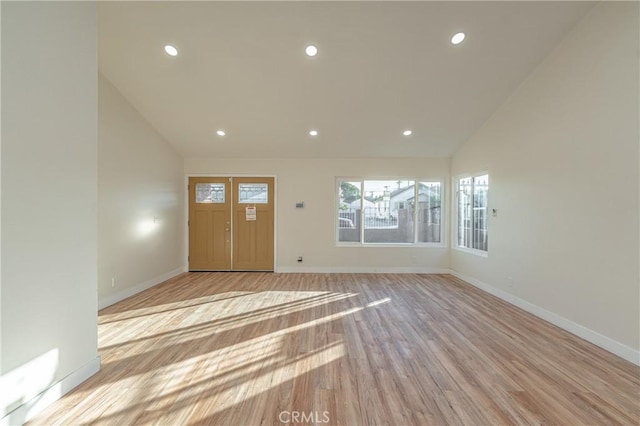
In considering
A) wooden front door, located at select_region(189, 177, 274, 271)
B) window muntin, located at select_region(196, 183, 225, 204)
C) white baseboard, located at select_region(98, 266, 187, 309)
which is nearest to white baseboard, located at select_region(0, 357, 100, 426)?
white baseboard, located at select_region(98, 266, 187, 309)

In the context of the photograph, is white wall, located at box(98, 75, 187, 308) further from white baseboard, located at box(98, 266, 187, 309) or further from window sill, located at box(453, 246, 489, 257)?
window sill, located at box(453, 246, 489, 257)

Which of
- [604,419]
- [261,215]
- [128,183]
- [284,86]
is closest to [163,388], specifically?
[604,419]

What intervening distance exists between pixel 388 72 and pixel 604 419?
382 centimetres

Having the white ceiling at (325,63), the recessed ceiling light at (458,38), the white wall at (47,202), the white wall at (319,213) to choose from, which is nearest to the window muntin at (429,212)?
the white wall at (319,213)

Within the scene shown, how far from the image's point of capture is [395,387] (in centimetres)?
200

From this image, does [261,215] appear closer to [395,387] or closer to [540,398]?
[395,387]

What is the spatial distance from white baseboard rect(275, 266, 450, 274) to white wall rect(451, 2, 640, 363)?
175 centimetres

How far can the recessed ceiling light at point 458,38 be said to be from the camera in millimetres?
3105

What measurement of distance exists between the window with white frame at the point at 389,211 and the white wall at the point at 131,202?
11.2 feet

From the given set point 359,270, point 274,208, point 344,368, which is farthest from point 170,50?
point 359,270

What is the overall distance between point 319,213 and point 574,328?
13.7 ft

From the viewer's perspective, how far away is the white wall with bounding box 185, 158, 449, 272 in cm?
582

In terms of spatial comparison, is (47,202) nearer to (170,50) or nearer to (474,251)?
(170,50)

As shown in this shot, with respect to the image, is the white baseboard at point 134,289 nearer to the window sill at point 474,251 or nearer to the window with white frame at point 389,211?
the window with white frame at point 389,211
